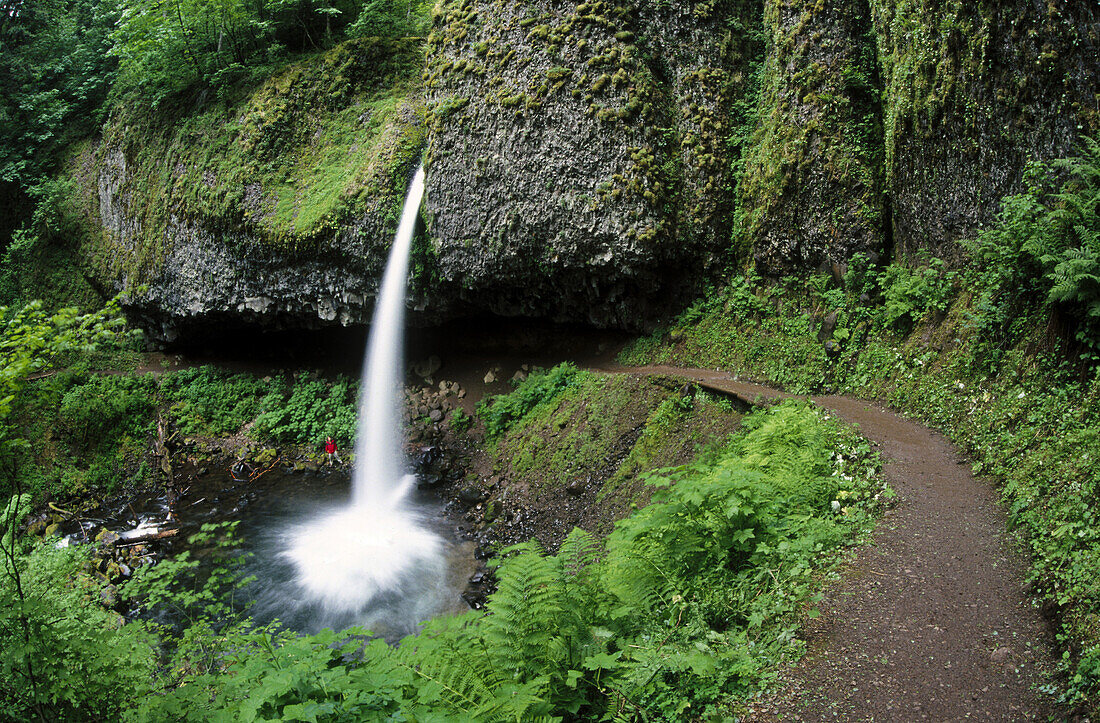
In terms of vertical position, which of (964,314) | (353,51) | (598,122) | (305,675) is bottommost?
(305,675)

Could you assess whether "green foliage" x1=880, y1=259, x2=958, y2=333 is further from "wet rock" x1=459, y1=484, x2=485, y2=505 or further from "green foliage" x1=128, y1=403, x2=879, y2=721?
"wet rock" x1=459, y1=484, x2=485, y2=505

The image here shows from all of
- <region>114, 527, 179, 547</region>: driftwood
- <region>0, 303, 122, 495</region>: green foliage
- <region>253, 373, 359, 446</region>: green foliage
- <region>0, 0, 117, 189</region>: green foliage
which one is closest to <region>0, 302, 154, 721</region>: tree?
<region>0, 303, 122, 495</region>: green foliage

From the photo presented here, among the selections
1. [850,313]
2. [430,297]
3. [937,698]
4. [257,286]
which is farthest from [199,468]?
[937,698]

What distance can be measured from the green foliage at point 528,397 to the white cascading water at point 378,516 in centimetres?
230

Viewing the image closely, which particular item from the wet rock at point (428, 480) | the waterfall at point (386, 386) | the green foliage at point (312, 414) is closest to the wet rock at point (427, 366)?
the waterfall at point (386, 386)

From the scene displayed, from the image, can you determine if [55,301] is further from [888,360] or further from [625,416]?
[888,360]

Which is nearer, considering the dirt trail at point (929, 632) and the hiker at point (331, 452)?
the dirt trail at point (929, 632)

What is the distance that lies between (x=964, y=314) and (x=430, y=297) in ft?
34.6

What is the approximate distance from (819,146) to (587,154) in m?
4.43

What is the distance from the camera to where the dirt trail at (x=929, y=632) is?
3.32 meters

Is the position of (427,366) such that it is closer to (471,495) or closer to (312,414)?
(312,414)

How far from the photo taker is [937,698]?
3.33 m

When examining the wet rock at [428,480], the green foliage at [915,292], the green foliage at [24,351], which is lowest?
the wet rock at [428,480]

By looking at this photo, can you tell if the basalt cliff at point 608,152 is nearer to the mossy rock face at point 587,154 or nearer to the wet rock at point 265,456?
the mossy rock face at point 587,154
